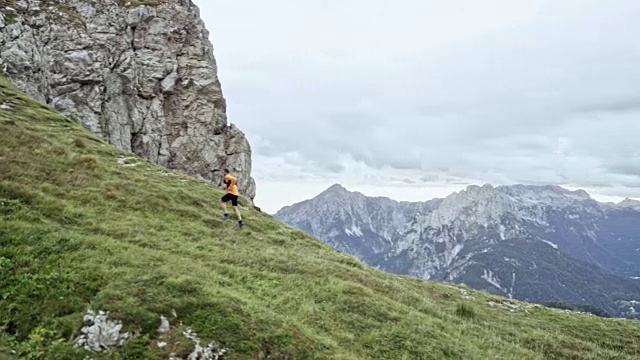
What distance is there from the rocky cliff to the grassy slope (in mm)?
35018

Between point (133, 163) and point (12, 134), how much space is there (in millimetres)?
9324

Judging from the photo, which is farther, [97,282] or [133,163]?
[133,163]

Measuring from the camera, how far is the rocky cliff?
200ft

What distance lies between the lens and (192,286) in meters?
16.6

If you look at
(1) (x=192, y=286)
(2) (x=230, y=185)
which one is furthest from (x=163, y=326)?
(2) (x=230, y=185)

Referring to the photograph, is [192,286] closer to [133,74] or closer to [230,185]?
[230,185]

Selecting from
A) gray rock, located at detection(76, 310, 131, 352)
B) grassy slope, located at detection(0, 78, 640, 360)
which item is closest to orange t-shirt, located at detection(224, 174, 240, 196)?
grassy slope, located at detection(0, 78, 640, 360)

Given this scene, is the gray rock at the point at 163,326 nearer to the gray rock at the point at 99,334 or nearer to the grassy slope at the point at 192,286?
the grassy slope at the point at 192,286

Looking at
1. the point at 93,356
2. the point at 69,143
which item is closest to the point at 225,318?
the point at 93,356

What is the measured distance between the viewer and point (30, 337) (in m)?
13.4

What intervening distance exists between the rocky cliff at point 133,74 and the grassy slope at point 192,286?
3502 centimetres

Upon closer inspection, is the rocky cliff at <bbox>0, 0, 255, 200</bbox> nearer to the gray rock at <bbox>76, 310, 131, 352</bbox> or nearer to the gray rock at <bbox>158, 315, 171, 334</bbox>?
the gray rock at <bbox>76, 310, 131, 352</bbox>

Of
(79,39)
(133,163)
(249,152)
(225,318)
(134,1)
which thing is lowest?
(225,318)

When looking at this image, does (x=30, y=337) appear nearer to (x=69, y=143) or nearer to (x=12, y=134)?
(x=12, y=134)
